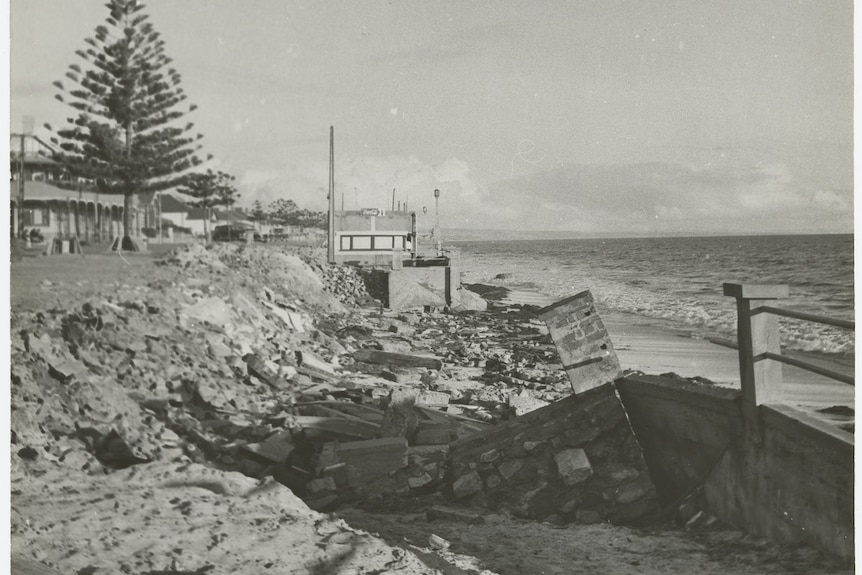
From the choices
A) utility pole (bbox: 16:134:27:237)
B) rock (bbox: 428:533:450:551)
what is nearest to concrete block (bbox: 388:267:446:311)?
rock (bbox: 428:533:450:551)

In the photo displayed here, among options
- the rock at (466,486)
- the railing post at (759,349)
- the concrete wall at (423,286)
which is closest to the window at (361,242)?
the concrete wall at (423,286)

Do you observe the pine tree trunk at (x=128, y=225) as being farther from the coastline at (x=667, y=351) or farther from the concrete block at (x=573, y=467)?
the concrete block at (x=573, y=467)

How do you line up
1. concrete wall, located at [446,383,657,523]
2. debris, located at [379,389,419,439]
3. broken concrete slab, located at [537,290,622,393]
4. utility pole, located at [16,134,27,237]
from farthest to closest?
1. debris, located at [379,389,419,439]
2. broken concrete slab, located at [537,290,622,393]
3. concrete wall, located at [446,383,657,523]
4. utility pole, located at [16,134,27,237]

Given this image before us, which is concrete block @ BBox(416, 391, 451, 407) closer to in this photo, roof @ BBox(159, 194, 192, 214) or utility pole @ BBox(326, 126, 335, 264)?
utility pole @ BBox(326, 126, 335, 264)

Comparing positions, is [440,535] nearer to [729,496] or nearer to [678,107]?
[729,496]

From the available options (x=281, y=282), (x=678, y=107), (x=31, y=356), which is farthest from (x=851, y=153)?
(x=31, y=356)

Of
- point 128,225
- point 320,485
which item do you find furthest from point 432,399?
point 128,225

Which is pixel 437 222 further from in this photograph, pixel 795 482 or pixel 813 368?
pixel 795 482
